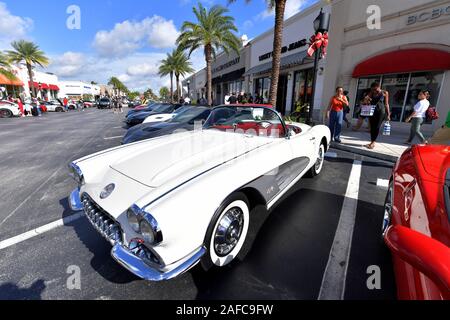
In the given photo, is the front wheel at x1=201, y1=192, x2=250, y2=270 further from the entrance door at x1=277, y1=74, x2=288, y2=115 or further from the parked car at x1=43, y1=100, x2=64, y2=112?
the parked car at x1=43, y1=100, x2=64, y2=112

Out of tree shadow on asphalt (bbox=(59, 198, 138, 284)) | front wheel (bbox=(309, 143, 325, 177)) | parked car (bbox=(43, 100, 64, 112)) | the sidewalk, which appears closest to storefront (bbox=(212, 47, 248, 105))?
the sidewalk

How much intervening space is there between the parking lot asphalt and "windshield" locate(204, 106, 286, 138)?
109cm

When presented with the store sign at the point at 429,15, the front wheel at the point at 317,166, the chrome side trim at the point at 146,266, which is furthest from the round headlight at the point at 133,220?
the store sign at the point at 429,15

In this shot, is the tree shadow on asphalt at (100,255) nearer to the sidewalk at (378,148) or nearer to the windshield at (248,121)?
the windshield at (248,121)

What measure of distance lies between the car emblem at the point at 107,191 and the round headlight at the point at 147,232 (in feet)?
2.05

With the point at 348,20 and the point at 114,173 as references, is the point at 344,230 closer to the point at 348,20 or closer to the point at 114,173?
the point at 114,173

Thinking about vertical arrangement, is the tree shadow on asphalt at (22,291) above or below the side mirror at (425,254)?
below

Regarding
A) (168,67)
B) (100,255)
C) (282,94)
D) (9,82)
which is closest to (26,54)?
(9,82)

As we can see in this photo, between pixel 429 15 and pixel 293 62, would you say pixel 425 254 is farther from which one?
pixel 293 62

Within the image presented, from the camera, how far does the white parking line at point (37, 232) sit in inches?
94.3

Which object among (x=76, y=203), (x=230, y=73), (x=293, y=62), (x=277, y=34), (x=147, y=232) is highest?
(x=230, y=73)

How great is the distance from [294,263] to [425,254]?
1290mm

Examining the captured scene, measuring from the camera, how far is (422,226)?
140cm

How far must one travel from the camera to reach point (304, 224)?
2727 millimetres
